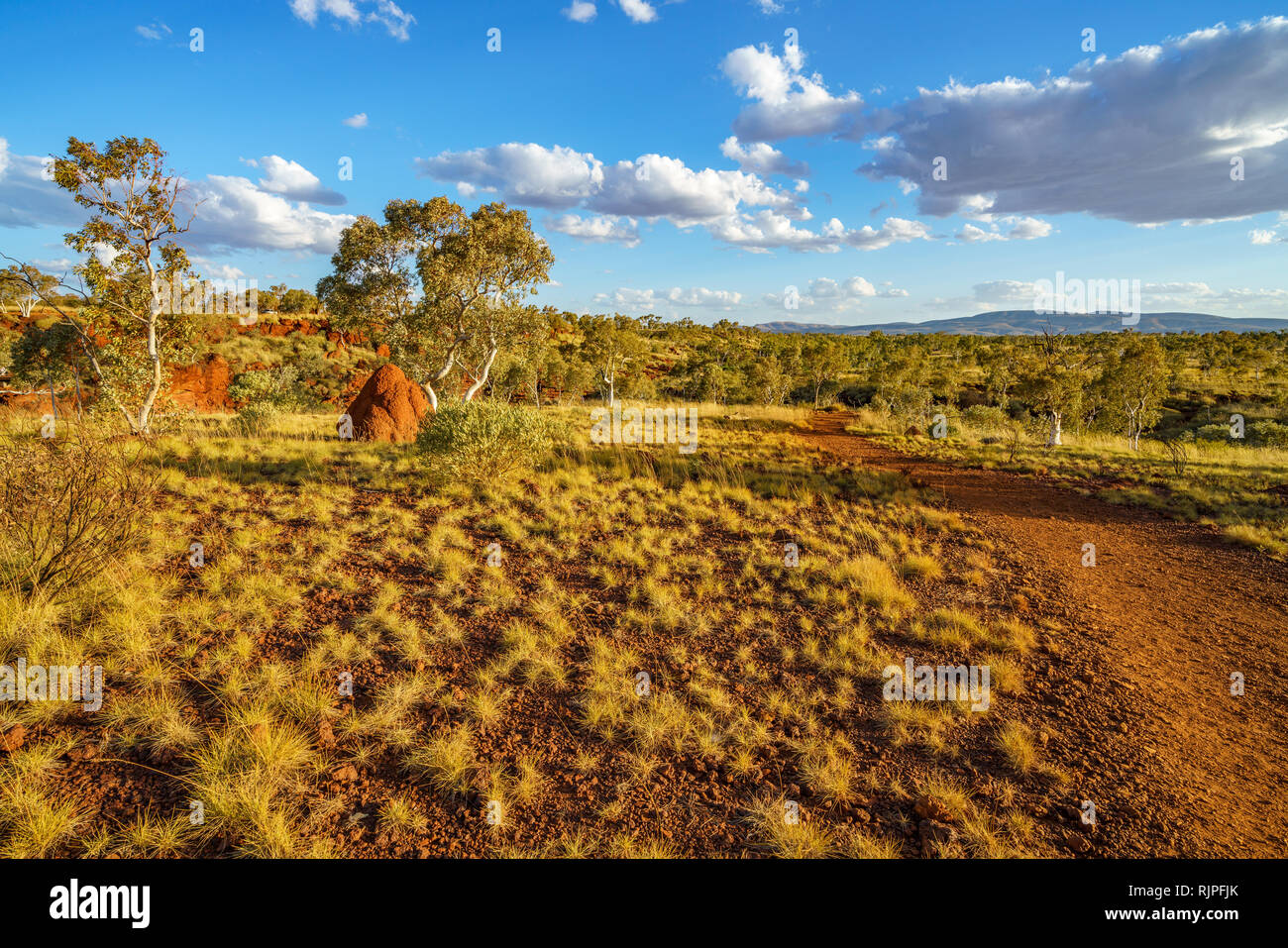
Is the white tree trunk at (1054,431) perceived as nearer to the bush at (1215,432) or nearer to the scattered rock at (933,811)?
the scattered rock at (933,811)

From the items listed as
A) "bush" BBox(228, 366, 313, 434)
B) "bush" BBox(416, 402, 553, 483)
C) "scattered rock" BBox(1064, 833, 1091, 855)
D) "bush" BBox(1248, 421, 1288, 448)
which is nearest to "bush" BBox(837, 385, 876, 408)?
"bush" BBox(1248, 421, 1288, 448)

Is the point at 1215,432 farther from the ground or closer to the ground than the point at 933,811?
farther from the ground

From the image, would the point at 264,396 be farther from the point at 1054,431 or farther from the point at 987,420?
the point at 987,420

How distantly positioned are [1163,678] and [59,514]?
12010 mm

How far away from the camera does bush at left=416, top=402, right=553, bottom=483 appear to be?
1108 cm

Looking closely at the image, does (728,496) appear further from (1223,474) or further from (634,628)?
(1223,474)

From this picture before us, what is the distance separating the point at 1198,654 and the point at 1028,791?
399 cm

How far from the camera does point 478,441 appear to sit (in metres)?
11.2

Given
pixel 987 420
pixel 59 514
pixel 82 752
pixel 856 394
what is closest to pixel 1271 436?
pixel 987 420

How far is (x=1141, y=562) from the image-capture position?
28.7ft

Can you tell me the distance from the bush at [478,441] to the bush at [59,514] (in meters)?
5.22

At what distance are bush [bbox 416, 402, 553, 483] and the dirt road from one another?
9590mm

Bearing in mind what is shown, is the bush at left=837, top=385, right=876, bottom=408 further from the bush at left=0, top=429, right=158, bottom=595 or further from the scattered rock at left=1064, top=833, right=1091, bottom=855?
the bush at left=0, top=429, right=158, bottom=595
